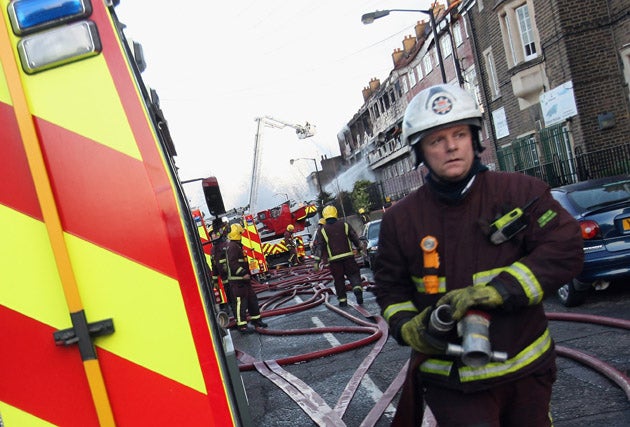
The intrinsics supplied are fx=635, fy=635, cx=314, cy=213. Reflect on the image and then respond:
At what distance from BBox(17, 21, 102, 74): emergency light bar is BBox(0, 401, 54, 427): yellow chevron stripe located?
3.04 ft

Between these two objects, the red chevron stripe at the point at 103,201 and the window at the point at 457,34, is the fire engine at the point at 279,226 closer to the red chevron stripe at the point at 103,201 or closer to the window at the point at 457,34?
the window at the point at 457,34

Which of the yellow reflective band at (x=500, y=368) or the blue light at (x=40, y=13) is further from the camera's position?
the yellow reflective band at (x=500, y=368)

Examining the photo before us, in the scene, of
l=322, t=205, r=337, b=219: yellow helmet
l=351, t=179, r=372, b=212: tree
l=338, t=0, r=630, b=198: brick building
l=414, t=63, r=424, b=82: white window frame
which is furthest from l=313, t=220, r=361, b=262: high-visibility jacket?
l=351, t=179, r=372, b=212: tree

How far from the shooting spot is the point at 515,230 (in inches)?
89.9

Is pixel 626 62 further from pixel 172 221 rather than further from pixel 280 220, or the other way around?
pixel 172 221

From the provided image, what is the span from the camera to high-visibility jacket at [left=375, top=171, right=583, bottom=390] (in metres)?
2.25

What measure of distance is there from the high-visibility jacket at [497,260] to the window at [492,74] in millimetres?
21798

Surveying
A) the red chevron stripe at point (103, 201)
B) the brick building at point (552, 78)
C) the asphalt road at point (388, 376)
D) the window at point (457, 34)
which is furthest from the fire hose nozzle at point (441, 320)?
the window at point (457, 34)

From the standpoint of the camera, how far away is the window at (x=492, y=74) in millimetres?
23172

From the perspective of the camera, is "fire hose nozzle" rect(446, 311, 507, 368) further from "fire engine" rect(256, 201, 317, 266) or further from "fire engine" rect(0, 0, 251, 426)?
"fire engine" rect(256, 201, 317, 266)

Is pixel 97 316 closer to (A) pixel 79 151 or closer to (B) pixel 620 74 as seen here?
(A) pixel 79 151

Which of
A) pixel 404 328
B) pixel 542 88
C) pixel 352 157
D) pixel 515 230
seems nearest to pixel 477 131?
pixel 515 230

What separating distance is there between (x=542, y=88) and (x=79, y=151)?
1955 centimetres

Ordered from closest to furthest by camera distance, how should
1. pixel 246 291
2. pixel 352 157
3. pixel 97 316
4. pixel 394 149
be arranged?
pixel 97 316 → pixel 246 291 → pixel 394 149 → pixel 352 157
